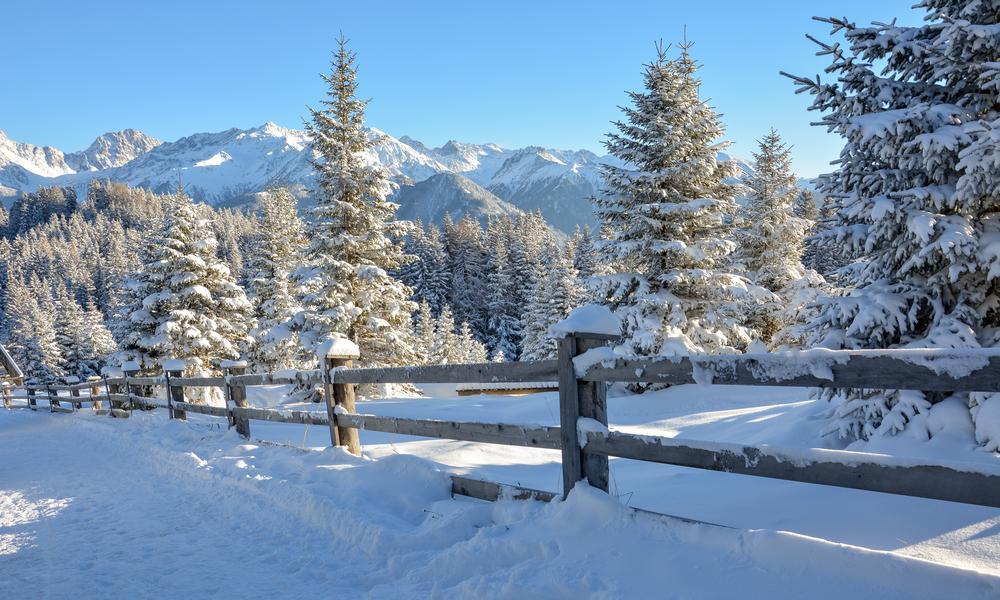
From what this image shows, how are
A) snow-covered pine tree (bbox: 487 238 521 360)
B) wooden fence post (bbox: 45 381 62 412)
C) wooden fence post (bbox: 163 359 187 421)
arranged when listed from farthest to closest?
snow-covered pine tree (bbox: 487 238 521 360), wooden fence post (bbox: 45 381 62 412), wooden fence post (bbox: 163 359 187 421)

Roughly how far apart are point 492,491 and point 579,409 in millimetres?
1168

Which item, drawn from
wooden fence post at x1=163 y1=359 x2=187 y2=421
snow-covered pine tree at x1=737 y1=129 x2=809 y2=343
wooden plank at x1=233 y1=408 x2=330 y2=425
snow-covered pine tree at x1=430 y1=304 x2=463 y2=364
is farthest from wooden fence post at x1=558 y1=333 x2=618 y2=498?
snow-covered pine tree at x1=430 y1=304 x2=463 y2=364

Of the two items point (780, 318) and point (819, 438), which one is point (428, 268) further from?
point (819, 438)

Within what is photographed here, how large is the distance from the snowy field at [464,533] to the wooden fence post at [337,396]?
29cm

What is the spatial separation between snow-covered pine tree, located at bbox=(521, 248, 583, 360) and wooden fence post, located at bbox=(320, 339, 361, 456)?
2960 cm

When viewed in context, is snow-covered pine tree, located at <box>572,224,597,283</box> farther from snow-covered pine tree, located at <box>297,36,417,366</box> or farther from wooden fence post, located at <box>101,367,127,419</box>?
wooden fence post, located at <box>101,367,127,419</box>

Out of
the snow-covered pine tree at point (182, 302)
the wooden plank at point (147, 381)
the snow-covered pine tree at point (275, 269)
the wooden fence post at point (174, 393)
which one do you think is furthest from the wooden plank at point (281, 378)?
the snow-covered pine tree at point (275, 269)

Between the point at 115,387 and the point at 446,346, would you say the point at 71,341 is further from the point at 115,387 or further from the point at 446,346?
the point at 115,387

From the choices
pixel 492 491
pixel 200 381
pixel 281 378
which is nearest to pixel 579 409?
pixel 492 491

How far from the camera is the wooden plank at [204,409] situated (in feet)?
29.0

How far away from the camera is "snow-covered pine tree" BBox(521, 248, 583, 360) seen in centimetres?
3716

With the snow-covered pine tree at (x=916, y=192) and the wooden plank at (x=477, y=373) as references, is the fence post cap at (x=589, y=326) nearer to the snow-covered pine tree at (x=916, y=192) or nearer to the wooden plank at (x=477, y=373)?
the wooden plank at (x=477, y=373)

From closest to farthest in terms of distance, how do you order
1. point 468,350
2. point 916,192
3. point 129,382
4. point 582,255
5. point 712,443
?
1. point 712,443
2. point 916,192
3. point 129,382
4. point 468,350
5. point 582,255

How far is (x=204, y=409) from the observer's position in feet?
30.9
